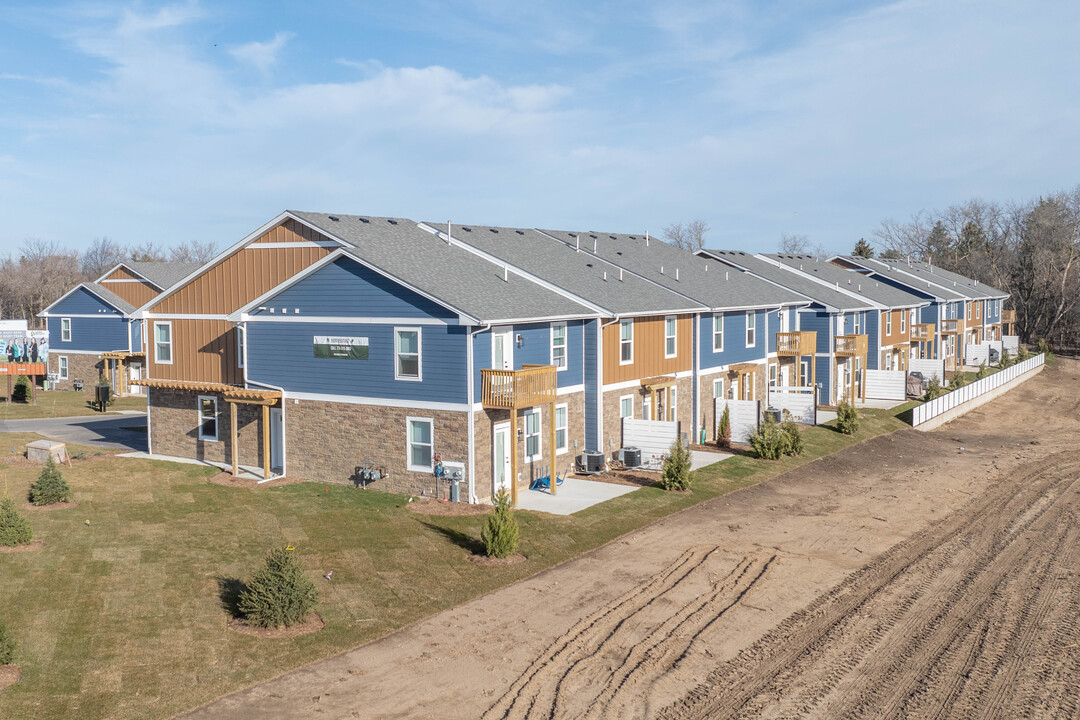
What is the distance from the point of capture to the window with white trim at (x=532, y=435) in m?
27.4

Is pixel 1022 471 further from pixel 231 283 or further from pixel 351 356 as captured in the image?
pixel 231 283

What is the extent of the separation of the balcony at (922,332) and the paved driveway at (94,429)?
46.6 metres

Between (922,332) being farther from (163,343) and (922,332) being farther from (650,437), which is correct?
(163,343)

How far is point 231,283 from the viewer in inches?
1233

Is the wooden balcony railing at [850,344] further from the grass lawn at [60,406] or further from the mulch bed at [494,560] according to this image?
the grass lawn at [60,406]

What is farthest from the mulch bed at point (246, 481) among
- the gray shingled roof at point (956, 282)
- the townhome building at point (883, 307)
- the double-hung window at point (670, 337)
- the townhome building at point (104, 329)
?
the gray shingled roof at point (956, 282)

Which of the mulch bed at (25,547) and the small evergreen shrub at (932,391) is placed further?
the small evergreen shrub at (932,391)

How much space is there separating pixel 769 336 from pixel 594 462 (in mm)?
16490

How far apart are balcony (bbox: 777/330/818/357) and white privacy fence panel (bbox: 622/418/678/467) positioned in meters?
14.7

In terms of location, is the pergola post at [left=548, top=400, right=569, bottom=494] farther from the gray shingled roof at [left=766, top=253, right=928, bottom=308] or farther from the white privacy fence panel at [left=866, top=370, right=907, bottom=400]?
the gray shingled roof at [left=766, top=253, right=928, bottom=308]

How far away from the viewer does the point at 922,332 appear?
6106cm

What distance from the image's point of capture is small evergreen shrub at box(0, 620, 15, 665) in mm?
13633

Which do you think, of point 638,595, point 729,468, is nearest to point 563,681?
point 638,595

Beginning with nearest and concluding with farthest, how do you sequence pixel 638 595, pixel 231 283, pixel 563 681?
pixel 563 681 → pixel 638 595 → pixel 231 283
